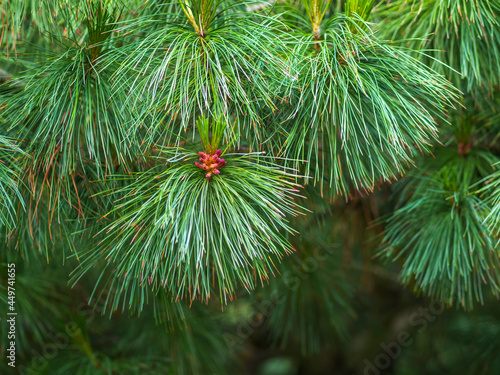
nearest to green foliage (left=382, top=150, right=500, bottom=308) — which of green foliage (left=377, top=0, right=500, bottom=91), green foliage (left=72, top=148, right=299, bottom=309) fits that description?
green foliage (left=377, top=0, right=500, bottom=91)

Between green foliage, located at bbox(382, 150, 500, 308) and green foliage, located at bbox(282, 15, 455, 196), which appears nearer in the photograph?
green foliage, located at bbox(282, 15, 455, 196)

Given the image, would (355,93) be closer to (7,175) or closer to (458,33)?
(458,33)

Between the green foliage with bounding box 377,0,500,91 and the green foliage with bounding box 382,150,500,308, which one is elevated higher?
the green foliage with bounding box 377,0,500,91

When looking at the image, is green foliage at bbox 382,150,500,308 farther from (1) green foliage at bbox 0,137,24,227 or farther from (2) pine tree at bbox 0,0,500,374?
(1) green foliage at bbox 0,137,24,227

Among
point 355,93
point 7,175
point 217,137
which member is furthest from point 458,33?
point 7,175

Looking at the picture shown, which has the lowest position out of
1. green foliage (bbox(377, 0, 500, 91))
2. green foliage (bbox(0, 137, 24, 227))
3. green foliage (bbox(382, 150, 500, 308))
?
green foliage (bbox(382, 150, 500, 308))

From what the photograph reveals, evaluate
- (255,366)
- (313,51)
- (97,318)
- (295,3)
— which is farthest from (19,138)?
(255,366)

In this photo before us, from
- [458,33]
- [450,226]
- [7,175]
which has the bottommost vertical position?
[450,226]

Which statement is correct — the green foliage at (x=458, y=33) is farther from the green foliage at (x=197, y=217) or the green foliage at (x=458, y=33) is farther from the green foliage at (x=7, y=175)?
the green foliage at (x=7, y=175)
